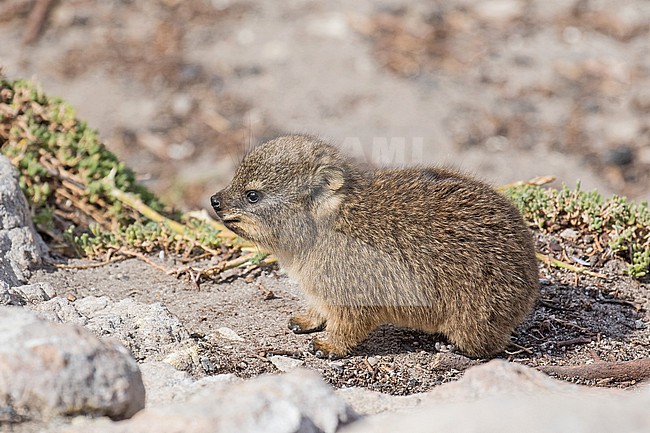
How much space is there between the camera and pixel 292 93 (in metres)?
10.6

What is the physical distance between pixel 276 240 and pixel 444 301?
3.42 feet

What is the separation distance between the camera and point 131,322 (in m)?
4.47

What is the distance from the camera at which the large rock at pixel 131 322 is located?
431cm

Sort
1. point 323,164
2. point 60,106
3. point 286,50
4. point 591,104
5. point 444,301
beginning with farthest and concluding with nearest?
point 286,50
point 591,104
point 60,106
point 323,164
point 444,301

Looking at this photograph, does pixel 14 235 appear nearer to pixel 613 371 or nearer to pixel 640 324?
pixel 613 371

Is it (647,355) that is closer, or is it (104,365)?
(104,365)

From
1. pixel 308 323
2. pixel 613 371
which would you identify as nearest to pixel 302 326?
pixel 308 323

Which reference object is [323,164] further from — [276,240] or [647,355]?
[647,355]

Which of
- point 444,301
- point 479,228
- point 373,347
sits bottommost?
point 373,347

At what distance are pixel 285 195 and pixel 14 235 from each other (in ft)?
5.96

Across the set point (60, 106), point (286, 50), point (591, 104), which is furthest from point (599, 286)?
point (286, 50)

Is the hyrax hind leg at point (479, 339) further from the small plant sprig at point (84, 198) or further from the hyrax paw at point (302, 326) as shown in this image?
the small plant sprig at point (84, 198)

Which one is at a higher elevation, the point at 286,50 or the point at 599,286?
the point at 286,50

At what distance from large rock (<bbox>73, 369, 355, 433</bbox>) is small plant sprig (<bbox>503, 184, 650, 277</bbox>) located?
3136 mm
